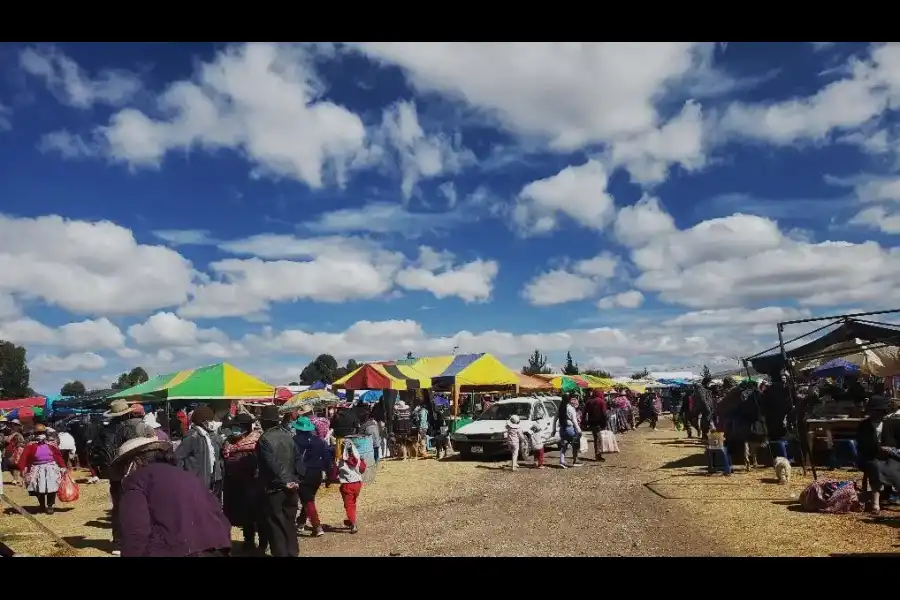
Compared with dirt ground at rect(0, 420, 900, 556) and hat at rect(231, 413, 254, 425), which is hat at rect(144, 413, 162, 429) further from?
hat at rect(231, 413, 254, 425)

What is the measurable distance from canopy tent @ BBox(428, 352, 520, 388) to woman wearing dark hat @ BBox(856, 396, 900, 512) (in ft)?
43.3

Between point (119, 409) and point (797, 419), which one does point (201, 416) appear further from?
point (797, 419)

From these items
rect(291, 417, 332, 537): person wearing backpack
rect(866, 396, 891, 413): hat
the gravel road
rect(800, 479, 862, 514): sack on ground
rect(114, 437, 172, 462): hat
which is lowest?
the gravel road

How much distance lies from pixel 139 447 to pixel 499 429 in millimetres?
13582

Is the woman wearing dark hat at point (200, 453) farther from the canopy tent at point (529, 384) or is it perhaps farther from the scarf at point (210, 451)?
the canopy tent at point (529, 384)

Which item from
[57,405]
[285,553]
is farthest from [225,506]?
[57,405]

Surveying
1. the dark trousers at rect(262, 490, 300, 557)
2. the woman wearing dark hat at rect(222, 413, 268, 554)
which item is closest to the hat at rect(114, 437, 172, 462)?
the dark trousers at rect(262, 490, 300, 557)

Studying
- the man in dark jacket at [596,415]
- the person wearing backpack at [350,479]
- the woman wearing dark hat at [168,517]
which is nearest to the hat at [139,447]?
the woman wearing dark hat at [168,517]

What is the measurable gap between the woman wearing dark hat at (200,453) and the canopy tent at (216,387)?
22.7 feet

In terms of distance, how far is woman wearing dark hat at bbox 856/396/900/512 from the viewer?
8.48 m

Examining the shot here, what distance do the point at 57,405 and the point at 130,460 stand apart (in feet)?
116
